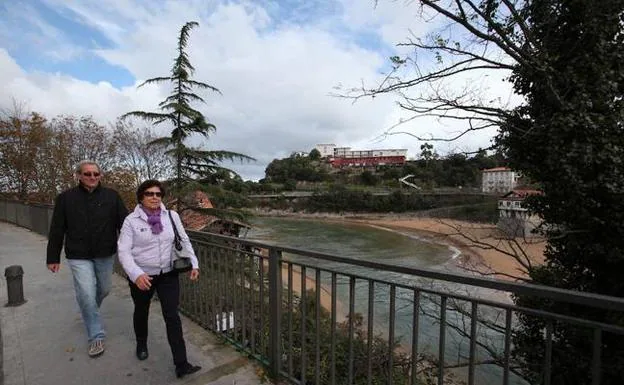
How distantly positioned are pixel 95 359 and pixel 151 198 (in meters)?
1.60

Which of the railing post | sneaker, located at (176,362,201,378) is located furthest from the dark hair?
sneaker, located at (176,362,201,378)

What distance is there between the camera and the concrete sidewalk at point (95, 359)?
3.00m

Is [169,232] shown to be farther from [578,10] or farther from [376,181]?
[376,181]

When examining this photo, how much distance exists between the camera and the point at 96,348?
338 cm

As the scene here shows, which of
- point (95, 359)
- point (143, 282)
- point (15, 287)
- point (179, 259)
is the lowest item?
point (95, 359)

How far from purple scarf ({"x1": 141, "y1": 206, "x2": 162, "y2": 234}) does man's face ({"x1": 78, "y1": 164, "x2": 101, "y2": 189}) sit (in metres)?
0.67

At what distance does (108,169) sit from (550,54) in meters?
14.4

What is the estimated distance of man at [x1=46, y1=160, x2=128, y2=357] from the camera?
3225mm

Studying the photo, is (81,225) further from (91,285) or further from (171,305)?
(171,305)

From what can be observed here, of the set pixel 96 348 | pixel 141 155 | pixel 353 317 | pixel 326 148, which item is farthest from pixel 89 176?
pixel 326 148

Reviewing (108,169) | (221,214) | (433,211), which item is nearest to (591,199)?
(221,214)

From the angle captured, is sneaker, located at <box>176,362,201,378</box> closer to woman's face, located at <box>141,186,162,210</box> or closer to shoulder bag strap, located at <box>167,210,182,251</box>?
shoulder bag strap, located at <box>167,210,182,251</box>

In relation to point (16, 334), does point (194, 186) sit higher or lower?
higher

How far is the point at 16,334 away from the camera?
3861 millimetres
